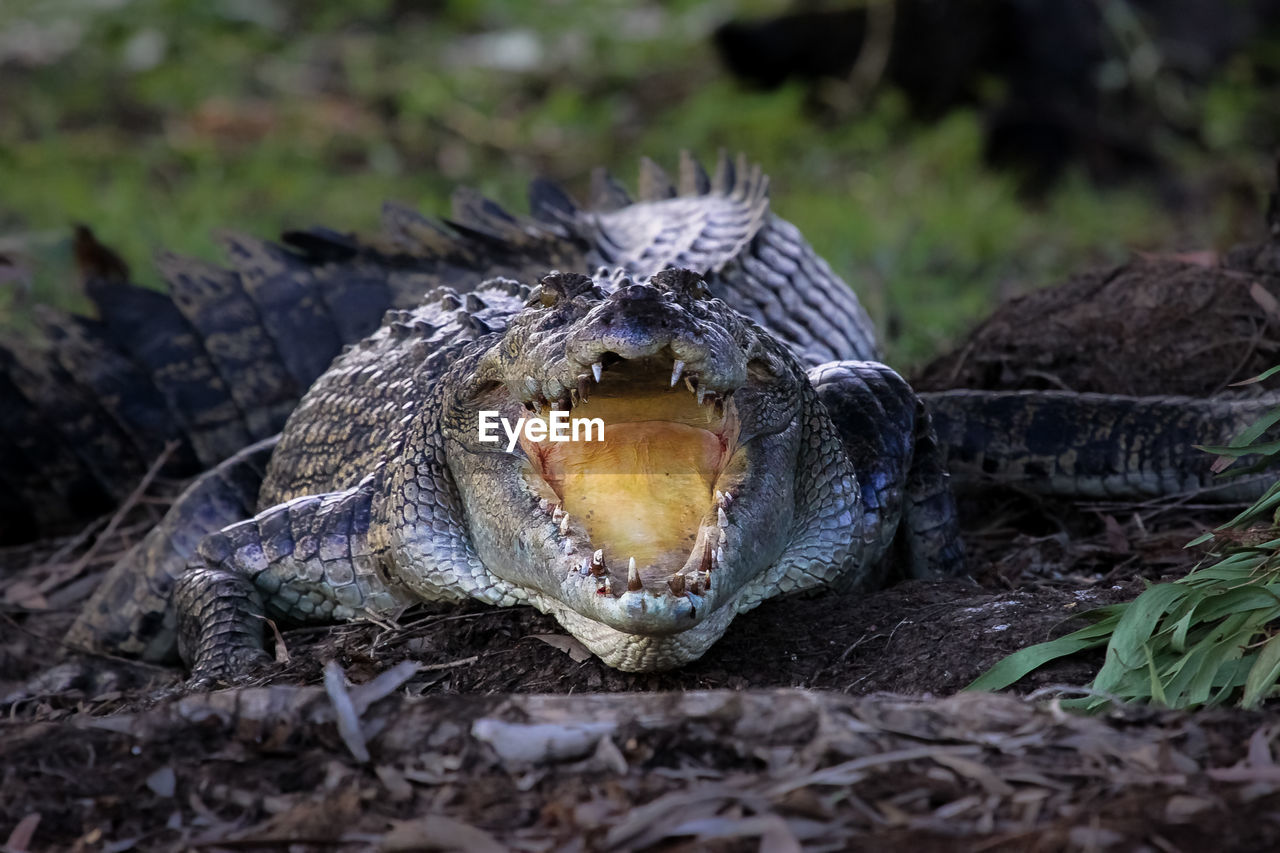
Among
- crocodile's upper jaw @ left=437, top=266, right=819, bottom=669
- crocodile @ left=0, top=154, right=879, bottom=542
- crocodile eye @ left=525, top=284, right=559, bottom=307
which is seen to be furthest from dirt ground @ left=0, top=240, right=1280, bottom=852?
crocodile @ left=0, top=154, right=879, bottom=542

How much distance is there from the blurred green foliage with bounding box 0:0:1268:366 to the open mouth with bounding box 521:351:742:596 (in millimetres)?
2768

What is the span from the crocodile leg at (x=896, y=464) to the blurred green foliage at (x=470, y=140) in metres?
1.92

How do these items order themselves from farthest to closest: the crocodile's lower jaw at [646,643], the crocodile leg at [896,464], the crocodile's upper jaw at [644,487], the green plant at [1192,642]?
the crocodile leg at [896,464]
the crocodile's lower jaw at [646,643]
the crocodile's upper jaw at [644,487]
the green plant at [1192,642]

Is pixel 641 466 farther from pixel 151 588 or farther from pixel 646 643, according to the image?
pixel 151 588

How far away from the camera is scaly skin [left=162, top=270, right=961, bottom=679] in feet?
8.97

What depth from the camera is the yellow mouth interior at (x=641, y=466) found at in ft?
9.83

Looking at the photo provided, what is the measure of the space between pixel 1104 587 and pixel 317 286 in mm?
3185

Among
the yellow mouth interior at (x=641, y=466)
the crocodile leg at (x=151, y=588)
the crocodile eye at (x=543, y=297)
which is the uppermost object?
the crocodile eye at (x=543, y=297)

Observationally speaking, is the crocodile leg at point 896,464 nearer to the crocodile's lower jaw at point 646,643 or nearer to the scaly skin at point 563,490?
the scaly skin at point 563,490

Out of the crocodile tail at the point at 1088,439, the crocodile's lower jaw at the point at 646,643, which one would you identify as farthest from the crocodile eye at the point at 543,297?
the crocodile tail at the point at 1088,439

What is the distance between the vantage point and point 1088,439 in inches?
166

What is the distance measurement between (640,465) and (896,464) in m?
0.85

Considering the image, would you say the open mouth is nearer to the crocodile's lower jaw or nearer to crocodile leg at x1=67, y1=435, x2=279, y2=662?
the crocodile's lower jaw

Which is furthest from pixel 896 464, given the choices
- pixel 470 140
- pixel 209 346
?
pixel 470 140
